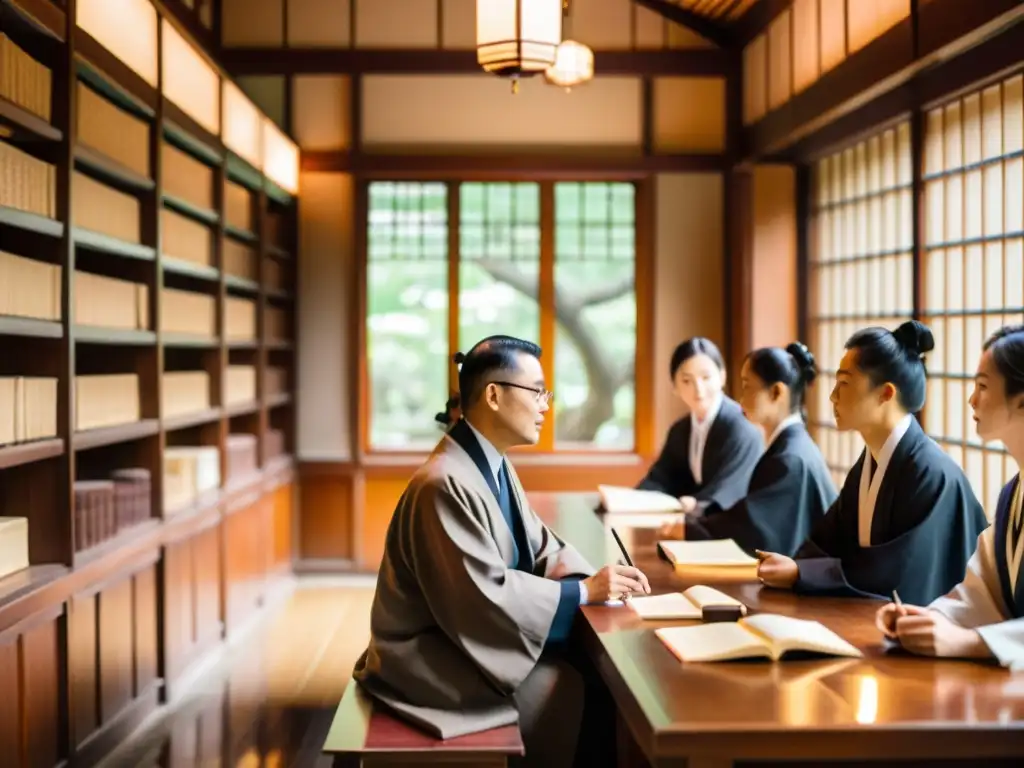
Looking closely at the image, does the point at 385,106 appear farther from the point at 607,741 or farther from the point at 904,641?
the point at 904,641

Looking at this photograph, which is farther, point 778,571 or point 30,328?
point 30,328

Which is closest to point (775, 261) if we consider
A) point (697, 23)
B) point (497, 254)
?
point (697, 23)

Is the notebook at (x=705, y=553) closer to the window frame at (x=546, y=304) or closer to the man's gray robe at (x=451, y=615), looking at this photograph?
the man's gray robe at (x=451, y=615)

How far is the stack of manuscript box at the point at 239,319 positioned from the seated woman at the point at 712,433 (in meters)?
2.19

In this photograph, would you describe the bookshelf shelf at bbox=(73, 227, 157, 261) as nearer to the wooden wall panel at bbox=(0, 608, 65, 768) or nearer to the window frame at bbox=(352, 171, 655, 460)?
the wooden wall panel at bbox=(0, 608, 65, 768)

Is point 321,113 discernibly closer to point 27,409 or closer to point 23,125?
point 23,125

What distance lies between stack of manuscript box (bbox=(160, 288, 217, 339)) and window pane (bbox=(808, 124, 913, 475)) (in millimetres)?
3008

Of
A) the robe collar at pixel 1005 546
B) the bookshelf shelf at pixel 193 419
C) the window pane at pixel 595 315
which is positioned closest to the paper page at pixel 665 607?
the robe collar at pixel 1005 546

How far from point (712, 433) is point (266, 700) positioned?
1.96 metres

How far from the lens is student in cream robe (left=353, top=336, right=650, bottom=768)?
7.50 ft

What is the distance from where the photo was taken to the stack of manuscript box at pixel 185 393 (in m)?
4.53

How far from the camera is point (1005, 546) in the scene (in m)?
2.26

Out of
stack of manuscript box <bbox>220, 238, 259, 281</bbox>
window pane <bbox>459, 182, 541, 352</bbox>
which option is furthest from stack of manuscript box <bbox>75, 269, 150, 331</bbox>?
window pane <bbox>459, 182, 541, 352</bbox>

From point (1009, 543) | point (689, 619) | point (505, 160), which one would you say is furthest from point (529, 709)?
point (505, 160)
